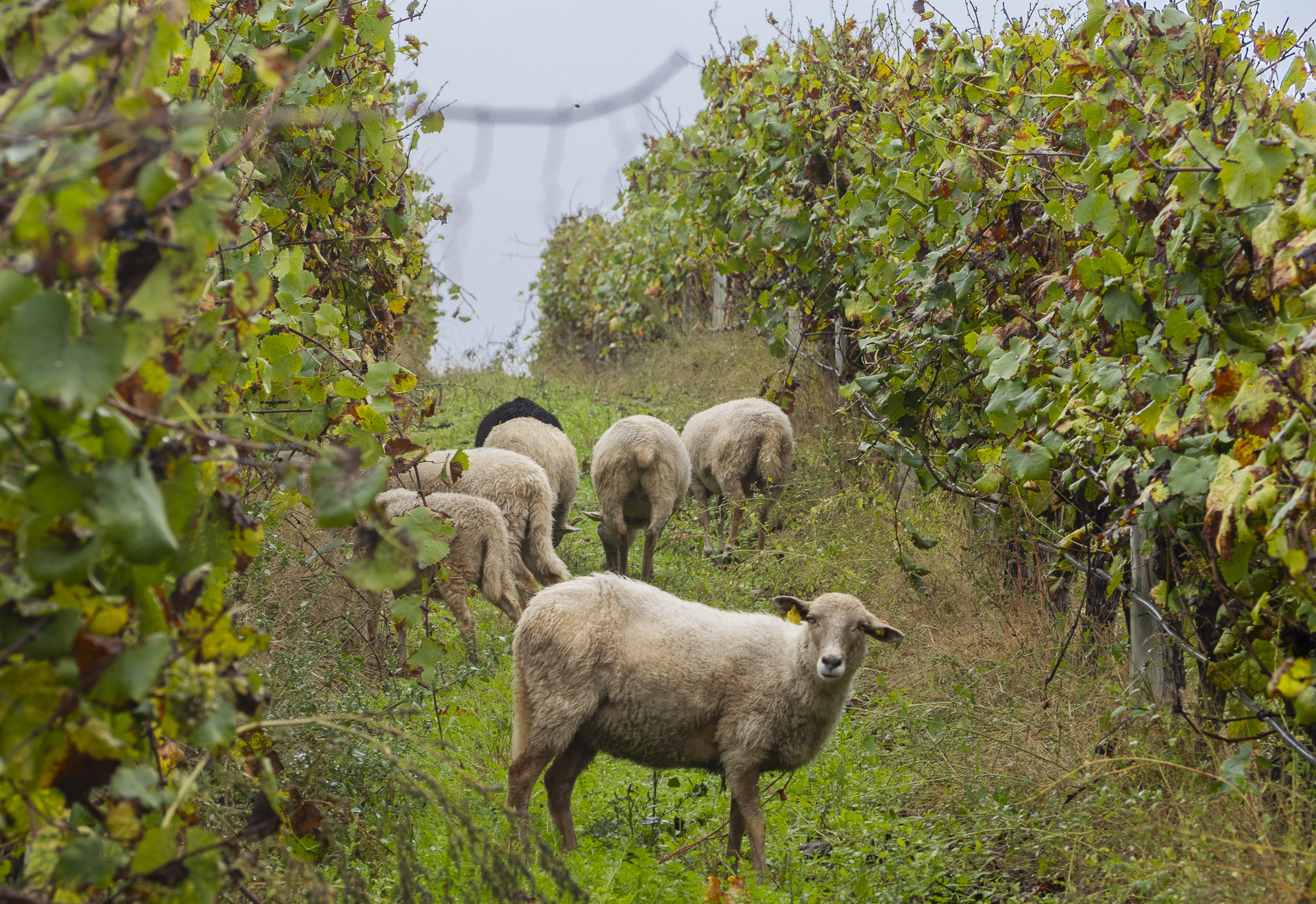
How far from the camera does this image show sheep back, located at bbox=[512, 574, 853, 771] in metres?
4.71

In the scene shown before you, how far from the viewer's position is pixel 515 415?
1079 cm

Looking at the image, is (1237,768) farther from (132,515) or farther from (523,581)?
(523,581)

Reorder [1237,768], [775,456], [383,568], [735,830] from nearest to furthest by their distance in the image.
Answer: [383,568], [1237,768], [735,830], [775,456]

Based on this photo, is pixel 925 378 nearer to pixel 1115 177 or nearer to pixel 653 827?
pixel 1115 177

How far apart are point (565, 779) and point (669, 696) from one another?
0.67 metres

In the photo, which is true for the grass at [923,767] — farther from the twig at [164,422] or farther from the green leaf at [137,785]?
the twig at [164,422]

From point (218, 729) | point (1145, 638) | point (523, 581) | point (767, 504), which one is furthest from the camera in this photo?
point (767, 504)

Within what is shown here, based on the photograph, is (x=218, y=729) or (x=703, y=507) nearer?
(x=218, y=729)

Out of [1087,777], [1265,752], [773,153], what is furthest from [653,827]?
[773,153]

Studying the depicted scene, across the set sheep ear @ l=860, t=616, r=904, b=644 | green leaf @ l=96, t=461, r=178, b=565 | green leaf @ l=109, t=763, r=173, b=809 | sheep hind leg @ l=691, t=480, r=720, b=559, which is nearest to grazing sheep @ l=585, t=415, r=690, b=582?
sheep hind leg @ l=691, t=480, r=720, b=559

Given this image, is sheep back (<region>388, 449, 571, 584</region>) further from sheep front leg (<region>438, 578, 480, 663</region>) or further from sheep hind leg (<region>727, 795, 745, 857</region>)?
sheep hind leg (<region>727, 795, 745, 857</region>)

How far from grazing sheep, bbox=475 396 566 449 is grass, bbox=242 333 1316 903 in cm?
309

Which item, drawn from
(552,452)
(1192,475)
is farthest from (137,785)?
(552,452)

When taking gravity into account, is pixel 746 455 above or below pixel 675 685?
above
